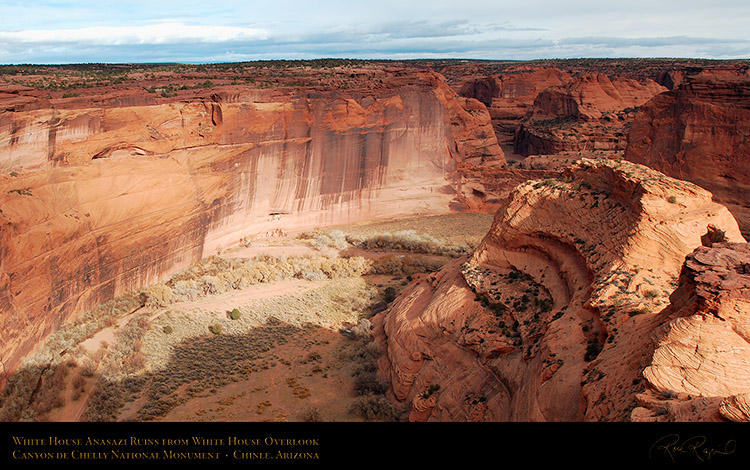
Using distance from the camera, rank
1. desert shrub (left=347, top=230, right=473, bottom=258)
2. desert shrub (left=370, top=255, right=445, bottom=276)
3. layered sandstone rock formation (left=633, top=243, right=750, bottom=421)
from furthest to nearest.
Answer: desert shrub (left=347, top=230, right=473, bottom=258)
desert shrub (left=370, top=255, right=445, bottom=276)
layered sandstone rock formation (left=633, top=243, right=750, bottom=421)

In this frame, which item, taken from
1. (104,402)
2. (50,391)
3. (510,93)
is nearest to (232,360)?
(104,402)

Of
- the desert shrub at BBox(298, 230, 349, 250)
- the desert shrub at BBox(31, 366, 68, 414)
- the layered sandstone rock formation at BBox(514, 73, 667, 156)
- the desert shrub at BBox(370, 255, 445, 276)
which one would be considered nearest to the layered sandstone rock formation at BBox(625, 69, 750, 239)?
the desert shrub at BBox(370, 255, 445, 276)

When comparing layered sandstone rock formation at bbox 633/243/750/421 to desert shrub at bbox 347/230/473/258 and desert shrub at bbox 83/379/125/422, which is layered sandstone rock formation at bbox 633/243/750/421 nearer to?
desert shrub at bbox 83/379/125/422

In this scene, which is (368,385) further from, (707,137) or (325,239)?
(707,137)

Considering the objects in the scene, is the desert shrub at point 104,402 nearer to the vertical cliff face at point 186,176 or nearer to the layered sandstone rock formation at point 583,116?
the vertical cliff face at point 186,176
